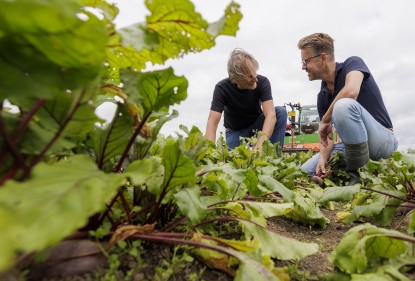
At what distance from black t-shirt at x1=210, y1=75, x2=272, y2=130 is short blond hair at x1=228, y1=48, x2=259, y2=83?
0.51 metres

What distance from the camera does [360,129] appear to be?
12.5ft

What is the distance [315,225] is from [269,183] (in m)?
0.78

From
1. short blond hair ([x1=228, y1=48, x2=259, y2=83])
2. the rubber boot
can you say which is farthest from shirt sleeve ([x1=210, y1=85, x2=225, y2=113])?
the rubber boot

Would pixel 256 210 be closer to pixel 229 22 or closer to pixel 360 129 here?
pixel 229 22

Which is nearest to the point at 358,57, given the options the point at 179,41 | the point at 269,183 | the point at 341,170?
the point at 341,170

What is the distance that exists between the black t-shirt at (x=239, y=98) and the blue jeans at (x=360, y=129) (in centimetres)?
169

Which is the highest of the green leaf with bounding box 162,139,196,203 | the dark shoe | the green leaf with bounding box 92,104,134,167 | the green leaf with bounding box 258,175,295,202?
the green leaf with bounding box 92,104,134,167

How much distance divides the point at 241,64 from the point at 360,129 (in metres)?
1.85

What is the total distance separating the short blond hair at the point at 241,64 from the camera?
191 inches

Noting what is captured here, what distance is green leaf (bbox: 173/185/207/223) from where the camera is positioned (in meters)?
1.14

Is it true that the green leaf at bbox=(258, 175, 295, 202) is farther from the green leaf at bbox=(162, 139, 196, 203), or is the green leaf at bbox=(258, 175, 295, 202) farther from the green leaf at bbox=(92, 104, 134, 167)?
the green leaf at bbox=(92, 104, 134, 167)

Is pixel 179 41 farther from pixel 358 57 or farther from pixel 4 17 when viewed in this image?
pixel 358 57

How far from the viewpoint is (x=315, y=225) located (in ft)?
7.47

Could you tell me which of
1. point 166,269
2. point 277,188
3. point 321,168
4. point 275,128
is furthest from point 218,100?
point 166,269
